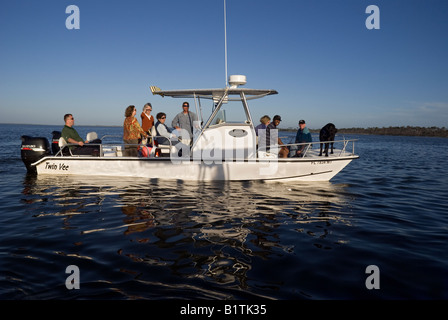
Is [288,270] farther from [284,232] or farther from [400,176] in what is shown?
[400,176]

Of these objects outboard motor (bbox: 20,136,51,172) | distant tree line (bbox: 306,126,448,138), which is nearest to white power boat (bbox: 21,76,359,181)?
outboard motor (bbox: 20,136,51,172)

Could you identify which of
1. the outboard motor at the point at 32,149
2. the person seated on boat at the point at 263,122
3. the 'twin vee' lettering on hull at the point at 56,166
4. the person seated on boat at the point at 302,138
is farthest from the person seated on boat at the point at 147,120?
the person seated on boat at the point at 302,138

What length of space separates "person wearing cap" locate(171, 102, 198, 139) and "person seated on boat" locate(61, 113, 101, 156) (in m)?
3.11

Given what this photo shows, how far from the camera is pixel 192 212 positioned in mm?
6484

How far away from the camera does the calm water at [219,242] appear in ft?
11.3

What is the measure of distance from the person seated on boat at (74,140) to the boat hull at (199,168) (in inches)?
14.4

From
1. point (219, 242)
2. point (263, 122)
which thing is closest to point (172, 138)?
point (263, 122)

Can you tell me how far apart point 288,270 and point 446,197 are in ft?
26.0

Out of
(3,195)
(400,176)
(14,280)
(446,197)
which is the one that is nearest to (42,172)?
(3,195)

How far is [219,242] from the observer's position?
4797mm

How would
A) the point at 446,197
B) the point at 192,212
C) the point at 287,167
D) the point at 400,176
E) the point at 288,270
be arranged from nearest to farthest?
the point at 288,270 → the point at 192,212 → the point at 446,197 → the point at 287,167 → the point at 400,176

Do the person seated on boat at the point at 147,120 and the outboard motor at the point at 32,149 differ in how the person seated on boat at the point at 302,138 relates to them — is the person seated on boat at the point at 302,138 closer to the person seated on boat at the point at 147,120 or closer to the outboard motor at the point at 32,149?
the person seated on boat at the point at 147,120

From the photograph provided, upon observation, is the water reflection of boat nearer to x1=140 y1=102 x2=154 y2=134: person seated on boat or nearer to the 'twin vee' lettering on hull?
the 'twin vee' lettering on hull
